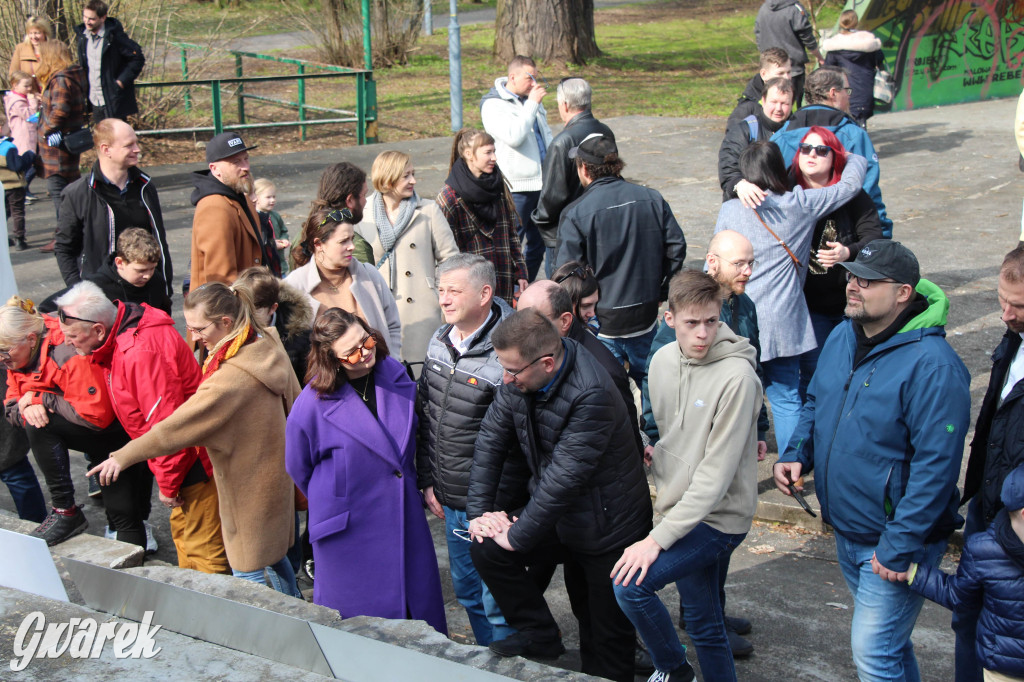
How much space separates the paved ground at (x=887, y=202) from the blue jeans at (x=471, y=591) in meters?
0.36

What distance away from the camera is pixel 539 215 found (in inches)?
270

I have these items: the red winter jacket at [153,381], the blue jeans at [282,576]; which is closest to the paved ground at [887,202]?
the blue jeans at [282,576]

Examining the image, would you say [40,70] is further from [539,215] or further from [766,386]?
[766,386]

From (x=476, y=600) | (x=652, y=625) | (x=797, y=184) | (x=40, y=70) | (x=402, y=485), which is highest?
(x=40, y=70)

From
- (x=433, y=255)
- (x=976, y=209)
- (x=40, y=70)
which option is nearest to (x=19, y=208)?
(x=40, y=70)

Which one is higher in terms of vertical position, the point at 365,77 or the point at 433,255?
the point at 365,77

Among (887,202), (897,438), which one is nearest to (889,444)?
(897,438)

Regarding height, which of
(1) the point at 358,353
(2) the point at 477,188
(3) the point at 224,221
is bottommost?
(1) the point at 358,353

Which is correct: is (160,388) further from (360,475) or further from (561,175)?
(561,175)

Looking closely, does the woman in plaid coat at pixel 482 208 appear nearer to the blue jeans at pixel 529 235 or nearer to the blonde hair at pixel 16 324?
the blue jeans at pixel 529 235

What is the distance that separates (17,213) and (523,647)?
27.3ft

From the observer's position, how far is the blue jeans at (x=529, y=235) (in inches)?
309

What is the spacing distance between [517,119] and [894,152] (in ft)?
26.8

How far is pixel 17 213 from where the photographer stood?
9.98 metres
